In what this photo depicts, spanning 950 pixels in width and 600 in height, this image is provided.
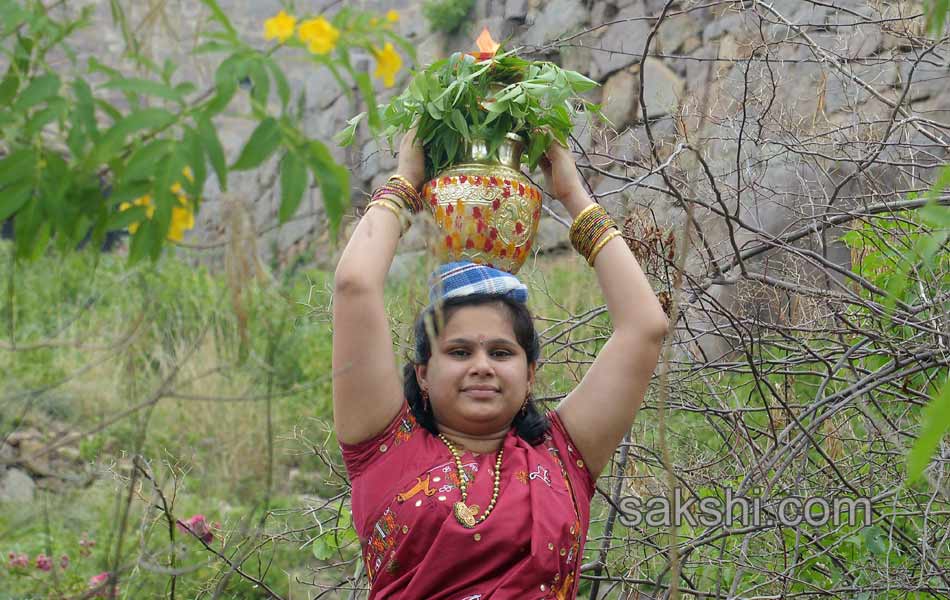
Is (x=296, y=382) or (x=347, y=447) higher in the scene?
(x=296, y=382)

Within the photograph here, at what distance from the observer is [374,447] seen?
6.82ft

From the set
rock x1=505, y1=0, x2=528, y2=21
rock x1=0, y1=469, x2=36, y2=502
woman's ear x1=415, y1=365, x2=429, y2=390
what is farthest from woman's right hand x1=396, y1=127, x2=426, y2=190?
rock x1=505, y1=0, x2=528, y2=21

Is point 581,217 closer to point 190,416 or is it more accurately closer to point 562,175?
point 562,175

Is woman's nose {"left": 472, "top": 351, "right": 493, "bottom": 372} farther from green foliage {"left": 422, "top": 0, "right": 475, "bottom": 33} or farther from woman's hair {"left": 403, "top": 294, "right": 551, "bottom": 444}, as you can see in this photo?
green foliage {"left": 422, "top": 0, "right": 475, "bottom": 33}

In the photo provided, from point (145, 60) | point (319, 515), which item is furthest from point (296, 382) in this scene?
point (145, 60)

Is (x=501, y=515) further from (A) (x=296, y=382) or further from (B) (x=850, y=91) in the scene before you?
(A) (x=296, y=382)

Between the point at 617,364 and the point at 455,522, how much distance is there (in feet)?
1.51

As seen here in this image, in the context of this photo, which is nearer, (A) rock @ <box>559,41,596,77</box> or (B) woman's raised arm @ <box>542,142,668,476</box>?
(B) woman's raised arm @ <box>542,142,668,476</box>

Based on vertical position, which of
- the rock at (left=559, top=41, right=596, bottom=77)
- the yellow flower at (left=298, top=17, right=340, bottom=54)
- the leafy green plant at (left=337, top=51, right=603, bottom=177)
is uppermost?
the rock at (left=559, top=41, right=596, bottom=77)

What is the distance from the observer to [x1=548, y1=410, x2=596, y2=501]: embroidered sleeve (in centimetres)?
217

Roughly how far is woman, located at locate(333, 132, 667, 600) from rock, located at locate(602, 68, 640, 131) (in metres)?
5.28

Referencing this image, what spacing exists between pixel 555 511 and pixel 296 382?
4862 millimetres

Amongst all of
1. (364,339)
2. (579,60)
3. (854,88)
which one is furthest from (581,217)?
(579,60)

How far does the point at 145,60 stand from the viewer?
1.21 metres
